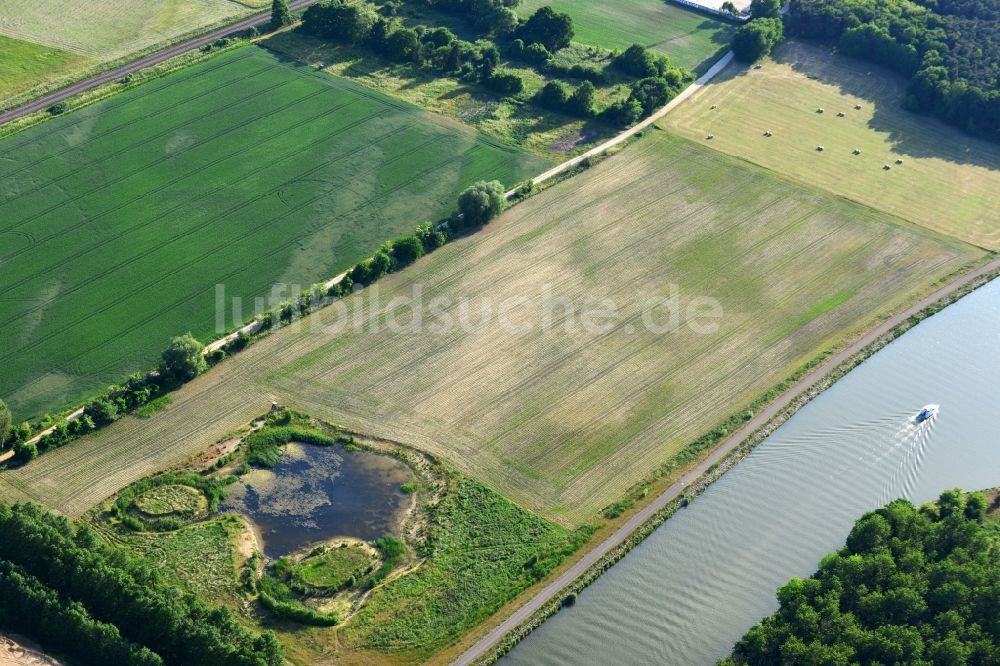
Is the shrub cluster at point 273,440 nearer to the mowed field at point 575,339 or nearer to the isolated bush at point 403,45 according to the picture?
the mowed field at point 575,339

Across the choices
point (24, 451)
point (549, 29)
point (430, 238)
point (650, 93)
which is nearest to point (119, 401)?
point (24, 451)

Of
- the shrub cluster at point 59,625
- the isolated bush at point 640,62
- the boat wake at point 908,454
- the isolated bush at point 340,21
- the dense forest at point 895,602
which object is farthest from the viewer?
the isolated bush at point 340,21

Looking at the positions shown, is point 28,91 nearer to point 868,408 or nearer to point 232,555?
point 232,555

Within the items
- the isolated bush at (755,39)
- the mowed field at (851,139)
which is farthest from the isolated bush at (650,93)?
the isolated bush at (755,39)

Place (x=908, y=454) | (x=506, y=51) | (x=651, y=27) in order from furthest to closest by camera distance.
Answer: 1. (x=651, y=27)
2. (x=506, y=51)
3. (x=908, y=454)

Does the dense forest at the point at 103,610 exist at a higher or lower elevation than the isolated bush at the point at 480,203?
lower

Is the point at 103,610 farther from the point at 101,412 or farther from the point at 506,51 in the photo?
the point at 506,51
